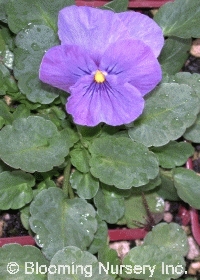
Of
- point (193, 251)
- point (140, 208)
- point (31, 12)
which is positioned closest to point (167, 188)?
point (140, 208)

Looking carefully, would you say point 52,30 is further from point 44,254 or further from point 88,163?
point 44,254

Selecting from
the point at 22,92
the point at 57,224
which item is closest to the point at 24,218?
the point at 57,224

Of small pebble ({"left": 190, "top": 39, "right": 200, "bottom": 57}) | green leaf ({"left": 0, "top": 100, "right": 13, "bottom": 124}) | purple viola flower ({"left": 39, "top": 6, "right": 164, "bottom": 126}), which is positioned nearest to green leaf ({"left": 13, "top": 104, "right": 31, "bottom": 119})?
green leaf ({"left": 0, "top": 100, "right": 13, "bottom": 124})

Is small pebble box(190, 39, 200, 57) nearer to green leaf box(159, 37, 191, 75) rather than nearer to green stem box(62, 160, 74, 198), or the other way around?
green leaf box(159, 37, 191, 75)

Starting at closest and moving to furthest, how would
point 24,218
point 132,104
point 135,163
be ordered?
point 132,104
point 135,163
point 24,218

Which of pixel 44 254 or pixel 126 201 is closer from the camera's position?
pixel 44 254
